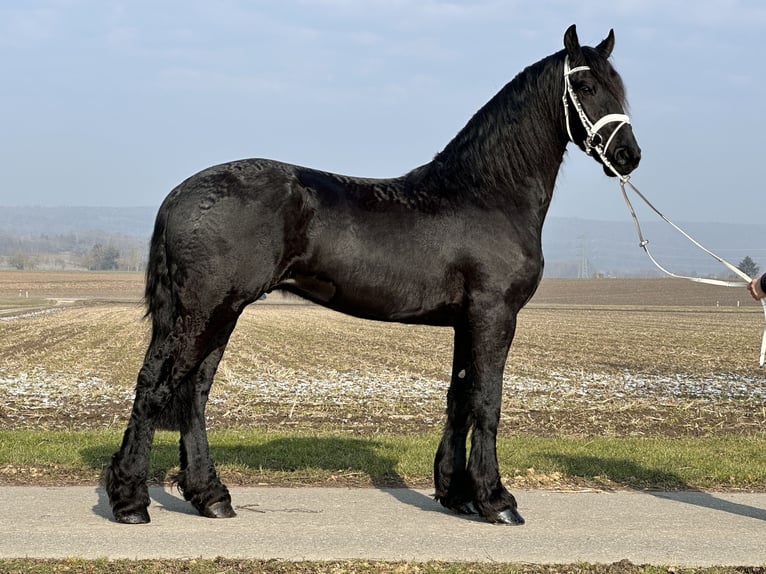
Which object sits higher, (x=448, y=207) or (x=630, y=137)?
(x=630, y=137)

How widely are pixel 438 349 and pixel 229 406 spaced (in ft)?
51.7

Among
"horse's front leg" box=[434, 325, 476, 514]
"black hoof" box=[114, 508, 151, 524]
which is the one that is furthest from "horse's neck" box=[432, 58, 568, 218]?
"black hoof" box=[114, 508, 151, 524]

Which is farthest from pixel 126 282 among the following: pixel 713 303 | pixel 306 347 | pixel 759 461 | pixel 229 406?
pixel 759 461

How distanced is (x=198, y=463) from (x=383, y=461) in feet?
7.41

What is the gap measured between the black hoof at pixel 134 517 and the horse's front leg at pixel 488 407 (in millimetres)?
2228

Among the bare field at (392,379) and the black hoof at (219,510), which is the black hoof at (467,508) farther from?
the bare field at (392,379)

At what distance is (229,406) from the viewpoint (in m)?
14.3

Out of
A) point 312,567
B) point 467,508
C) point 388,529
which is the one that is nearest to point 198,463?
point 388,529

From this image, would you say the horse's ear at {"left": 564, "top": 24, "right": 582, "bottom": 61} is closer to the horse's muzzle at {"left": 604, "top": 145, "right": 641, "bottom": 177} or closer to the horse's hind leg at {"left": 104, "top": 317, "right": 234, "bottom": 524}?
the horse's muzzle at {"left": 604, "top": 145, "right": 641, "bottom": 177}

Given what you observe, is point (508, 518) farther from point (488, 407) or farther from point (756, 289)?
point (756, 289)

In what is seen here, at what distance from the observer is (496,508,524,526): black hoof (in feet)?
20.2

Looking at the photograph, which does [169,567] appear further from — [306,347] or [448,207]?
[306,347]

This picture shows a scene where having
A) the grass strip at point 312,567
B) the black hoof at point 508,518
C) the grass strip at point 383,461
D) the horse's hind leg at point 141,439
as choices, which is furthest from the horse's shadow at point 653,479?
the horse's hind leg at point 141,439

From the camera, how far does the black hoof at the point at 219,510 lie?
6.21 m
